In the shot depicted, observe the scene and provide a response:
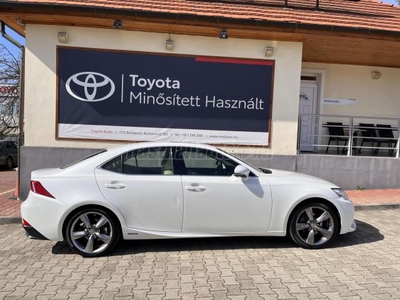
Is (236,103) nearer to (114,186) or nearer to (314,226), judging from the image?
(314,226)

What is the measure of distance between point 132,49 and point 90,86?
4.12 ft

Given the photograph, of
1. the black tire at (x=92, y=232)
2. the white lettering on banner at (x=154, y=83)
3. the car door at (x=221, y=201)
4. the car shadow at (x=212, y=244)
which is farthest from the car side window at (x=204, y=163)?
the white lettering on banner at (x=154, y=83)

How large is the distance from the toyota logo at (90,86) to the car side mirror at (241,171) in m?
4.44

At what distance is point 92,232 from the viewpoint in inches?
181

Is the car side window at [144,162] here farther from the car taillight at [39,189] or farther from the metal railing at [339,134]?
the metal railing at [339,134]

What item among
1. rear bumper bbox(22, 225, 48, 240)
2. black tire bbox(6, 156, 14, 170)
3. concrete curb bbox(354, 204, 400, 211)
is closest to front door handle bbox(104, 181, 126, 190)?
rear bumper bbox(22, 225, 48, 240)

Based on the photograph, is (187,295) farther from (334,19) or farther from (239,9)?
(334,19)

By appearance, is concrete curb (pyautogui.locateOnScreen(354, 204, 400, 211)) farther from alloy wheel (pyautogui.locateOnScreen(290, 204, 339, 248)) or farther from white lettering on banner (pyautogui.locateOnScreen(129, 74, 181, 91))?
white lettering on banner (pyautogui.locateOnScreen(129, 74, 181, 91))

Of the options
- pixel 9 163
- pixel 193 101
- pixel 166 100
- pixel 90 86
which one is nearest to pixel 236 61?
pixel 193 101

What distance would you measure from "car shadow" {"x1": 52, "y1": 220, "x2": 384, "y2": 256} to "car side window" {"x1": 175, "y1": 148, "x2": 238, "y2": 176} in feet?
3.52

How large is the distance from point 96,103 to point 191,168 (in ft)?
13.4

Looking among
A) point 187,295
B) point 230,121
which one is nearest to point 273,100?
point 230,121

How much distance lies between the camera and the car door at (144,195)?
4586mm

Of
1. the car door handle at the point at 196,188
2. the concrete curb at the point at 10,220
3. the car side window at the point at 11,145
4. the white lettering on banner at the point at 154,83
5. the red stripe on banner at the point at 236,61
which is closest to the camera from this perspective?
the car door handle at the point at 196,188
